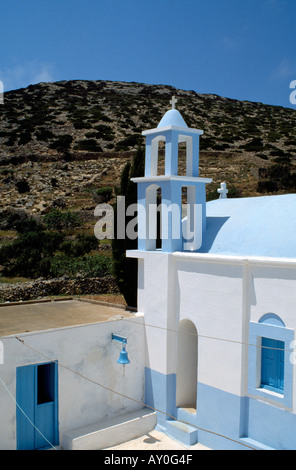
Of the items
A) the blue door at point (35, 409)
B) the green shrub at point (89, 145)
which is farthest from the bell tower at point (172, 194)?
the green shrub at point (89, 145)

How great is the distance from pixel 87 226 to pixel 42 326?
21353 millimetres

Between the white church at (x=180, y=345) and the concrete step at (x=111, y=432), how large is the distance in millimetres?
28

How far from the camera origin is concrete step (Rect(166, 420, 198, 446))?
8.91 metres

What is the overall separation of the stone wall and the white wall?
10.4m

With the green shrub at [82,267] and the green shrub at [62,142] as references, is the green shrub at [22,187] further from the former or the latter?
the green shrub at [82,267]

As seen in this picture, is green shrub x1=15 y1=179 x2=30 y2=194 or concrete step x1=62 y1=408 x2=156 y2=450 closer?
concrete step x1=62 y1=408 x2=156 y2=450

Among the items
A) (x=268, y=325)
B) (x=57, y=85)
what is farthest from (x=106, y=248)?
(x=57, y=85)

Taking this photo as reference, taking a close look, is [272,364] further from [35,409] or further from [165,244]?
[35,409]

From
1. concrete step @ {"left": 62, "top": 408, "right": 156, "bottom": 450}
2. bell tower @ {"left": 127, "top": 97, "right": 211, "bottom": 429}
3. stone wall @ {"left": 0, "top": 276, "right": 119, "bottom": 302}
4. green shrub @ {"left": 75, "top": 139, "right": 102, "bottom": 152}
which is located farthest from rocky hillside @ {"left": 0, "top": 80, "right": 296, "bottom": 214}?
concrete step @ {"left": 62, "top": 408, "right": 156, "bottom": 450}

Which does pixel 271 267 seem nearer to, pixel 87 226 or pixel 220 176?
pixel 87 226

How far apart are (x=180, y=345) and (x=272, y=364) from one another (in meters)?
2.53

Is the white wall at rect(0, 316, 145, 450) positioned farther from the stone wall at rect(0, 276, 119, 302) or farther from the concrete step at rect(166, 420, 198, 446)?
the stone wall at rect(0, 276, 119, 302)

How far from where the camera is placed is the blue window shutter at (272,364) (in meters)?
7.76

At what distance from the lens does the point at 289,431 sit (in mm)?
7426
